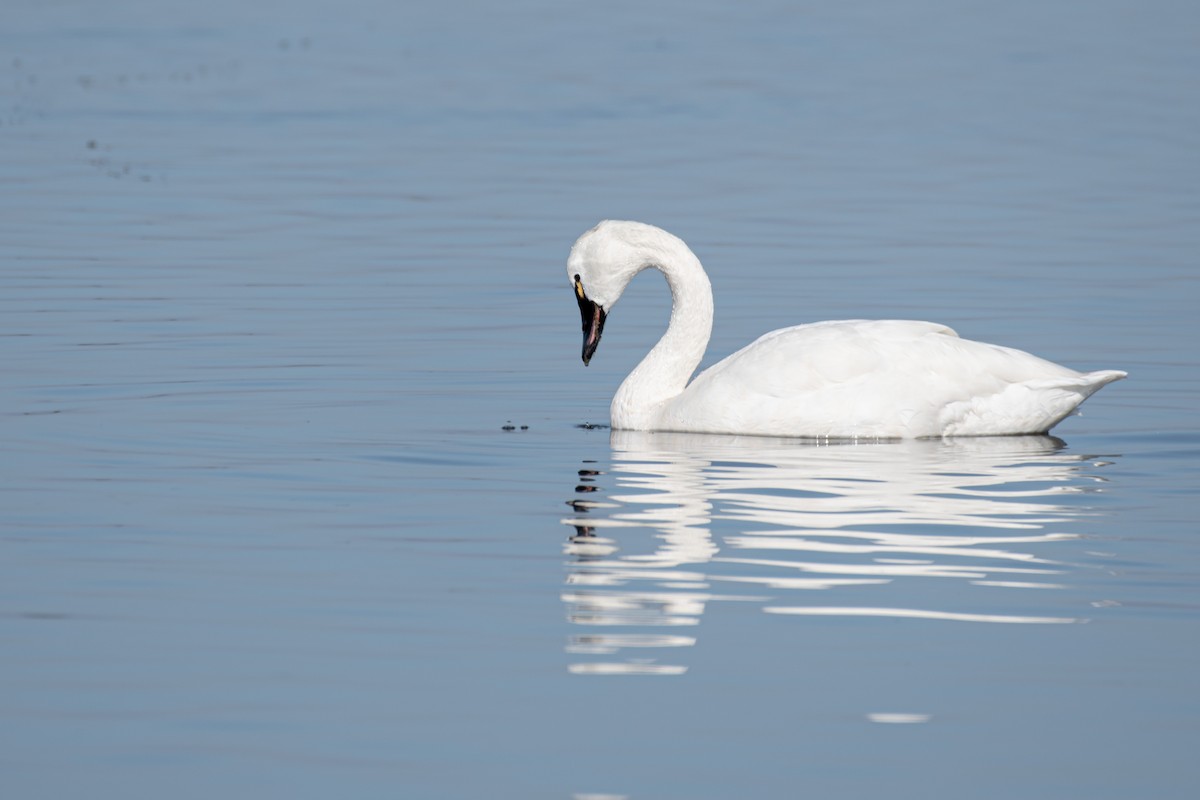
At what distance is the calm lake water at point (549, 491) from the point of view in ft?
23.1

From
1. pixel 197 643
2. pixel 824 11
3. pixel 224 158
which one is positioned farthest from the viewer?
pixel 824 11

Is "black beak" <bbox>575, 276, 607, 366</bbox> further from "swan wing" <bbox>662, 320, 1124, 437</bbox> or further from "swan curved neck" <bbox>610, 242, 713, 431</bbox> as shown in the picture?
"swan wing" <bbox>662, 320, 1124, 437</bbox>

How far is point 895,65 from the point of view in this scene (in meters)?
41.3

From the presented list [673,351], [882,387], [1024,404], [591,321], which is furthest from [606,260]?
[1024,404]

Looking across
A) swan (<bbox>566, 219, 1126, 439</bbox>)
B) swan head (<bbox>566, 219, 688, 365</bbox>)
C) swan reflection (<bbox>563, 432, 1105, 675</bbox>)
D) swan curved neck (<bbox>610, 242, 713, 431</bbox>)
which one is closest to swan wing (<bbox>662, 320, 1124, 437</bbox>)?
swan (<bbox>566, 219, 1126, 439</bbox>)

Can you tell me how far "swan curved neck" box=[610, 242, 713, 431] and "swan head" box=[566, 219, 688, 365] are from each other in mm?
82

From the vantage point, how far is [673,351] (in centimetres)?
1376

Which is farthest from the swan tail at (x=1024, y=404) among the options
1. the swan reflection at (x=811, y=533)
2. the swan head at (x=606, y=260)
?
the swan head at (x=606, y=260)

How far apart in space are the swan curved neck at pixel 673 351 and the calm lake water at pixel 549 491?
277 mm

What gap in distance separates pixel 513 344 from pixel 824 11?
39.6 meters

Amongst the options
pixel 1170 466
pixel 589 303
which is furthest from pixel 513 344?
pixel 1170 466

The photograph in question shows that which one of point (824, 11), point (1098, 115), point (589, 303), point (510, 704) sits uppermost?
point (824, 11)

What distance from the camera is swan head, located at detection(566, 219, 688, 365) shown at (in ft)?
44.6

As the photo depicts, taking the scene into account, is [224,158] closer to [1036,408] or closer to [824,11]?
[1036,408]
